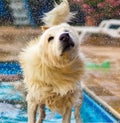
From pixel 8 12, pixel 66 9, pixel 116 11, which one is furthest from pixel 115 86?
pixel 8 12

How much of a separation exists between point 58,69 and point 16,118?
5.00 feet

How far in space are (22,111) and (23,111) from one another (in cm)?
1

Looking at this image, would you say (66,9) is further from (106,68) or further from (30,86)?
(106,68)

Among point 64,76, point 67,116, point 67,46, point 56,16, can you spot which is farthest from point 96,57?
point 67,46

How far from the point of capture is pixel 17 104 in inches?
246

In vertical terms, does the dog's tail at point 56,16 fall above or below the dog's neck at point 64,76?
above

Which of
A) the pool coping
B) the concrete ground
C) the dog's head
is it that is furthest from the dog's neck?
the concrete ground

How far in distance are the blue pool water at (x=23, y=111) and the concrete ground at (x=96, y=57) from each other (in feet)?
0.49

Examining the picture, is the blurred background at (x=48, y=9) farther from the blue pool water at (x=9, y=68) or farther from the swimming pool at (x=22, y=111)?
the swimming pool at (x=22, y=111)

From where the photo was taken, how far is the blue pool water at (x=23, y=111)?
559 cm

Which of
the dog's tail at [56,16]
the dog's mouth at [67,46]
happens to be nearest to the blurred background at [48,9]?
the dog's tail at [56,16]

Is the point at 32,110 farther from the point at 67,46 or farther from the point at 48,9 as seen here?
the point at 48,9

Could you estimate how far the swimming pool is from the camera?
5594 millimetres

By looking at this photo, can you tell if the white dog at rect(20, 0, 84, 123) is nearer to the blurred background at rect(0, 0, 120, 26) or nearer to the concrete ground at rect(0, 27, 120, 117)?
the concrete ground at rect(0, 27, 120, 117)
